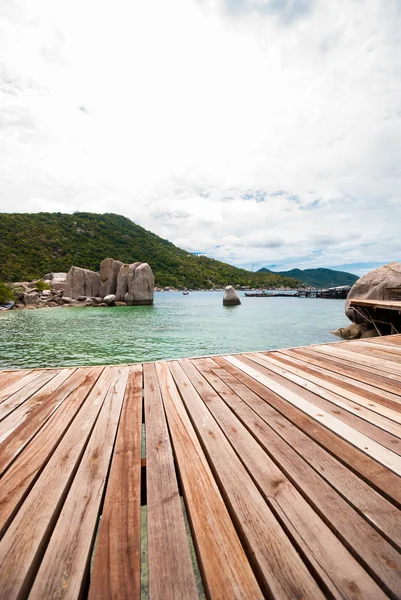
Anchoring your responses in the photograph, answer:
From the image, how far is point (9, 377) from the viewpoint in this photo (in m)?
4.23

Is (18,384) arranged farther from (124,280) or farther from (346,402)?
(124,280)

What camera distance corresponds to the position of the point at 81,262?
76.4 metres

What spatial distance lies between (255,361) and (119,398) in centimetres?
250

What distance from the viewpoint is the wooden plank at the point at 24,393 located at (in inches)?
119

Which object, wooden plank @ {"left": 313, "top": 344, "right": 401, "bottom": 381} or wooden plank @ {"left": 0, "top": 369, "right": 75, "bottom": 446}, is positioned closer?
wooden plank @ {"left": 0, "top": 369, "right": 75, "bottom": 446}

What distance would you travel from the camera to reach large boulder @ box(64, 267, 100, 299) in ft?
153

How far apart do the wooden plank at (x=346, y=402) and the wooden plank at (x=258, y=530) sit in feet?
4.20

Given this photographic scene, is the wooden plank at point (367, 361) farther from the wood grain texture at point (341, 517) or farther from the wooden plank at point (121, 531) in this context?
the wooden plank at point (121, 531)

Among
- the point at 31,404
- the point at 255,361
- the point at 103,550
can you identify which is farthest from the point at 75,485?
the point at 255,361

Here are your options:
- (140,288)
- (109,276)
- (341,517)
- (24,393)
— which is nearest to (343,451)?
(341,517)

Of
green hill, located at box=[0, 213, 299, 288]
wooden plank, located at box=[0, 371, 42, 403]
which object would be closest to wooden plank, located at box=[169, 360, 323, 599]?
wooden plank, located at box=[0, 371, 42, 403]

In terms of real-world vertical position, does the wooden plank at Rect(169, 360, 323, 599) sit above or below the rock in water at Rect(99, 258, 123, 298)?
below

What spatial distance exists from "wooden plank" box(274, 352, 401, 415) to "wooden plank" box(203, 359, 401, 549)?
112 centimetres

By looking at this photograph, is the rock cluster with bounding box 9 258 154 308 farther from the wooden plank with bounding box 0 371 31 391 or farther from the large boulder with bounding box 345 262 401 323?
the wooden plank with bounding box 0 371 31 391
